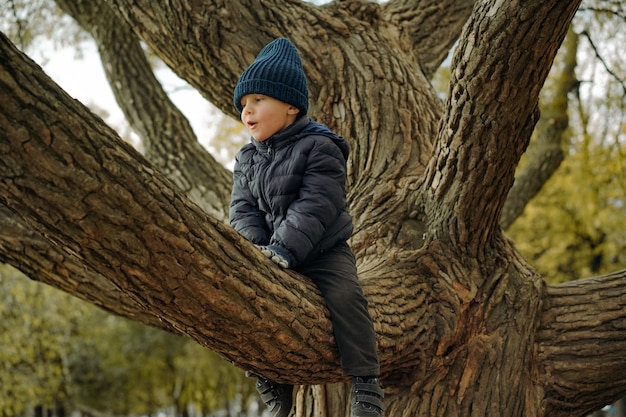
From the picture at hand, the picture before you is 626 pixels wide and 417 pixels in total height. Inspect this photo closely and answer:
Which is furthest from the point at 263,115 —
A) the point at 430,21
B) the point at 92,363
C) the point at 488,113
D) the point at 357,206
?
the point at 92,363

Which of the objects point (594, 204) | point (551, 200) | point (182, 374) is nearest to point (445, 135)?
point (594, 204)

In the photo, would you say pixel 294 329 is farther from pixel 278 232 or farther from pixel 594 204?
pixel 594 204

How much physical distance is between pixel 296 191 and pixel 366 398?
35.5 inches

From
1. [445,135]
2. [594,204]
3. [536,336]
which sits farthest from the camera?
[594,204]

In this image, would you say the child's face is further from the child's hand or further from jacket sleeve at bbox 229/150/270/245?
the child's hand

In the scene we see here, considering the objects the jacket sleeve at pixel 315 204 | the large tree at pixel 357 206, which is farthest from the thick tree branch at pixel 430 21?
the jacket sleeve at pixel 315 204

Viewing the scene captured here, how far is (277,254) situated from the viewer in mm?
3029

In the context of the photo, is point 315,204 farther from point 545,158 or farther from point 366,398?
point 545,158

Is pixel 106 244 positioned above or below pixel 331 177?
below

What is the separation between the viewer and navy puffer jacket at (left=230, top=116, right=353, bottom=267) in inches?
119

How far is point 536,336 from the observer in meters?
4.20

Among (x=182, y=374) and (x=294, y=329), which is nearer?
(x=294, y=329)

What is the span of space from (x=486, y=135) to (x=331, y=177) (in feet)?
2.97

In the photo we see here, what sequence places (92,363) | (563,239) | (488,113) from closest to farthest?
(488,113)
(563,239)
(92,363)
